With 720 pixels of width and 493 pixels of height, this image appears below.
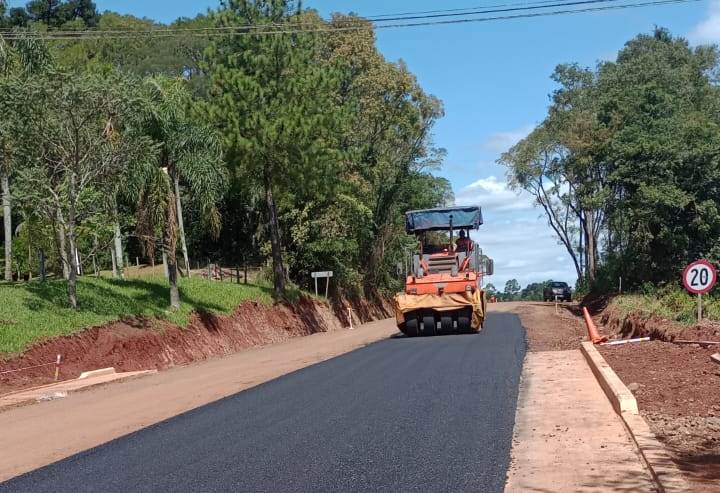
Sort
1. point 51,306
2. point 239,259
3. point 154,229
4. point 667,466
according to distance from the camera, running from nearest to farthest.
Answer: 1. point 667,466
2. point 51,306
3. point 154,229
4. point 239,259

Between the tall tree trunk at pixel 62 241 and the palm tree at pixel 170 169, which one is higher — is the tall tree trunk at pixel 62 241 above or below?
below

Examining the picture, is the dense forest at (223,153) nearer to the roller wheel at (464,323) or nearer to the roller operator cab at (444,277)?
the roller operator cab at (444,277)

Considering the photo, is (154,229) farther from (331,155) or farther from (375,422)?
(375,422)

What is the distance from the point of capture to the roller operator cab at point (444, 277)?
25.0m

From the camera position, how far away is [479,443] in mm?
8352

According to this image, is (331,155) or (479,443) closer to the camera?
(479,443)

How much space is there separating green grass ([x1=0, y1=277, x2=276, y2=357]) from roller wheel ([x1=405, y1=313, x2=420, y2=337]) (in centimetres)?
715

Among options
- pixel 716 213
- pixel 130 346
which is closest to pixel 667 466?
pixel 130 346

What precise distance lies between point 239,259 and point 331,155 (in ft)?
48.7

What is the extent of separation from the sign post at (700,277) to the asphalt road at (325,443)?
489cm

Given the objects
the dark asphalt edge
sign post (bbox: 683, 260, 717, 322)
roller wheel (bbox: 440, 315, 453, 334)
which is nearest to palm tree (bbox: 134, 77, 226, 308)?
roller wheel (bbox: 440, 315, 453, 334)

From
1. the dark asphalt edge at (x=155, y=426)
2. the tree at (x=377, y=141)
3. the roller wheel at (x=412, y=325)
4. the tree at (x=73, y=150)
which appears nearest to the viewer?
the dark asphalt edge at (x=155, y=426)

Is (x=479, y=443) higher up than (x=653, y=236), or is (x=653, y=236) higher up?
(x=653, y=236)

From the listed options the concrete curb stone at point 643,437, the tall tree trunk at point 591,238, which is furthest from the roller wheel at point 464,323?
the tall tree trunk at point 591,238
